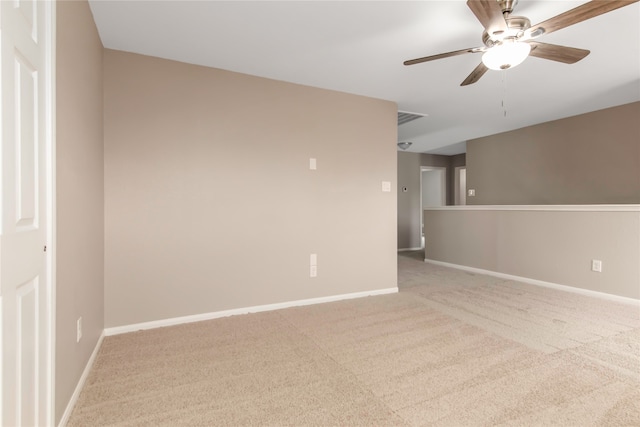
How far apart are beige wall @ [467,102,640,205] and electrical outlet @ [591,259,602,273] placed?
1.02 m

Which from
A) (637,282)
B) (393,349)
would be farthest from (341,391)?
(637,282)

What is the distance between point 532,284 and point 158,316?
4.23m

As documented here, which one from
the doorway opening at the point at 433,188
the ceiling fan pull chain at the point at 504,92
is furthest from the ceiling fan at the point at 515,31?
the doorway opening at the point at 433,188

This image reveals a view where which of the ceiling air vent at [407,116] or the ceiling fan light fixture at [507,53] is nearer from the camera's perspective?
the ceiling fan light fixture at [507,53]

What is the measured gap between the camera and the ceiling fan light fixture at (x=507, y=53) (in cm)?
187

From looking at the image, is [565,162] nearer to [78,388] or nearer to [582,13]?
[582,13]

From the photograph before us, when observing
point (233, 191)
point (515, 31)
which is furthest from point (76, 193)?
point (515, 31)

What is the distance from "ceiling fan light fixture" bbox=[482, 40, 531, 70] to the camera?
6.15 ft

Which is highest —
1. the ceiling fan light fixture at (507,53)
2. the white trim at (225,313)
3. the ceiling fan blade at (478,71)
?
the ceiling fan blade at (478,71)

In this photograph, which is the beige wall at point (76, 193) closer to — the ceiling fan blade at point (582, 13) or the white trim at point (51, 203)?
the white trim at point (51, 203)

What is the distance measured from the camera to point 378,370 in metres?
1.88

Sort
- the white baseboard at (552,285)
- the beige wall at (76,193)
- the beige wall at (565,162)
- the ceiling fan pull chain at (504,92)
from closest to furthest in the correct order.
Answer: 1. the beige wall at (76,193)
2. the ceiling fan pull chain at (504,92)
3. the white baseboard at (552,285)
4. the beige wall at (565,162)

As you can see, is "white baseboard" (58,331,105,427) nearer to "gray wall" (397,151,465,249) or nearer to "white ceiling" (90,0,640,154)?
"white ceiling" (90,0,640,154)

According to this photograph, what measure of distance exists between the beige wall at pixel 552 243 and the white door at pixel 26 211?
15.3 ft
